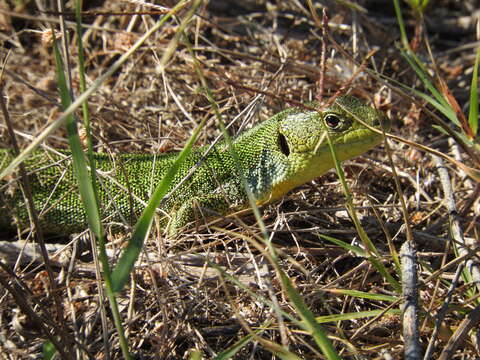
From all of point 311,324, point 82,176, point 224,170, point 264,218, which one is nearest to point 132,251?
point 82,176

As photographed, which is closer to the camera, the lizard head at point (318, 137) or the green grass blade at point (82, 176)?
the green grass blade at point (82, 176)

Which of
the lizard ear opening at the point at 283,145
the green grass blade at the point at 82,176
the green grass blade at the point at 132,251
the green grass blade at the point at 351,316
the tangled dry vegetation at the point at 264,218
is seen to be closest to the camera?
the green grass blade at the point at 132,251

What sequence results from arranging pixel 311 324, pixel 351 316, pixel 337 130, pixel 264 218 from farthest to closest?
pixel 264 218
pixel 337 130
pixel 351 316
pixel 311 324

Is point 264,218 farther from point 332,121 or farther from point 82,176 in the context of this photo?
point 82,176

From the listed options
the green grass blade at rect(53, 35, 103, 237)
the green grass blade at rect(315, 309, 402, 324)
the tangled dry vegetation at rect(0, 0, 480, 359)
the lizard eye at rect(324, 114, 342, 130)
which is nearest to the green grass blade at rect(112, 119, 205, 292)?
the green grass blade at rect(53, 35, 103, 237)

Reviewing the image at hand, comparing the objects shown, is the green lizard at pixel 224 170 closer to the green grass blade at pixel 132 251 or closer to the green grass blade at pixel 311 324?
the green grass blade at pixel 132 251

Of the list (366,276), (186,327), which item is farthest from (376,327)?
(186,327)

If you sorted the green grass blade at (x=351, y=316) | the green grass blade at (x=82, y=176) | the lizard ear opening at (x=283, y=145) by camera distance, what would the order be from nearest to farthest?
the green grass blade at (x=82, y=176), the green grass blade at (x=351, y=316), the lizard ear opening at (x=283, y=145)

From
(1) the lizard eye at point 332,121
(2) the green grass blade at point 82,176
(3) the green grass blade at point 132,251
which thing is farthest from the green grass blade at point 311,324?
(1) the lizard eye at point 332,121
